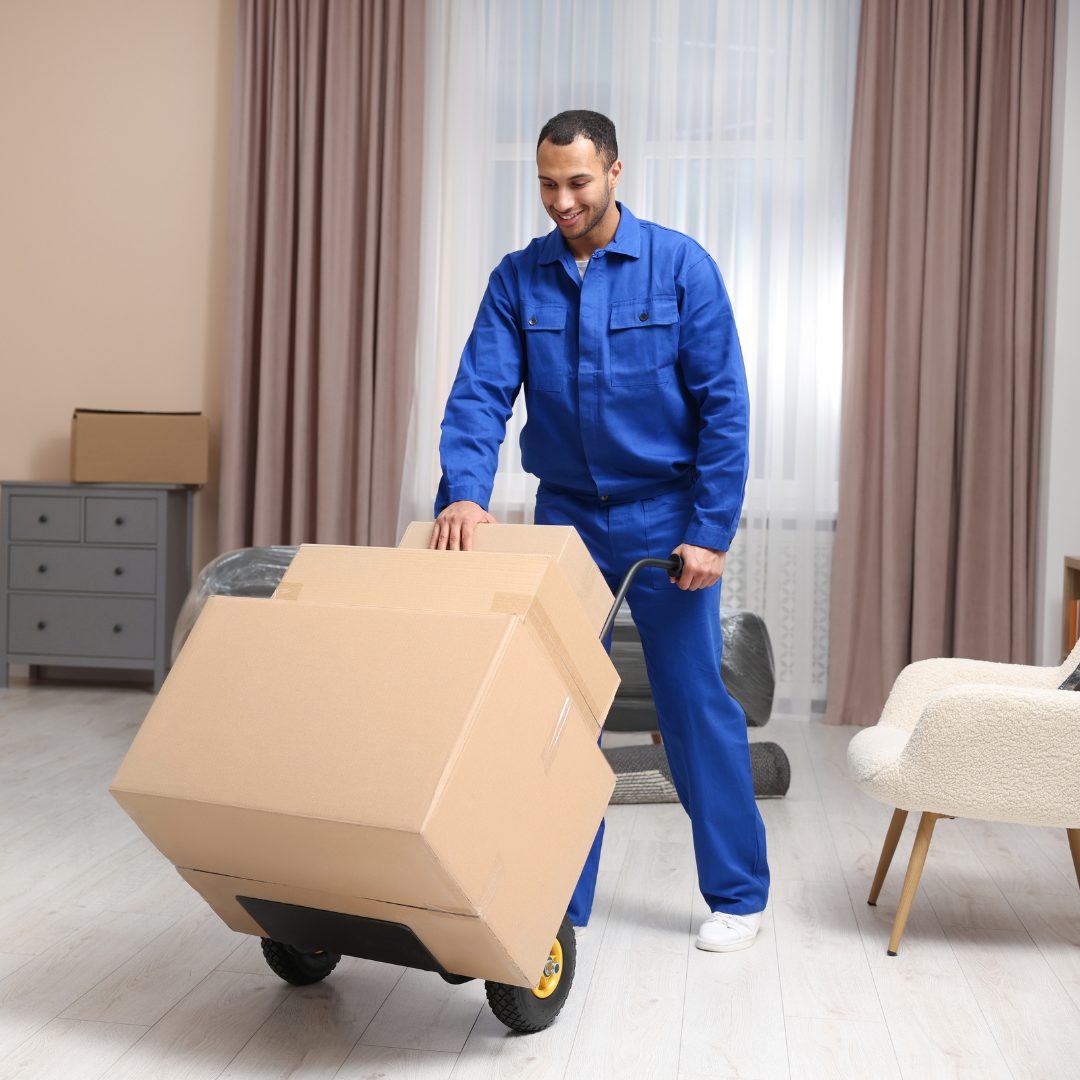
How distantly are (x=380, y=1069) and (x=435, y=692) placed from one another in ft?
1.79

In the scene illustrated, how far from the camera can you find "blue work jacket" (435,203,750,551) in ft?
5.40

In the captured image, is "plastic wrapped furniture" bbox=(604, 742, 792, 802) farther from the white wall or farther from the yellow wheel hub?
the white wall

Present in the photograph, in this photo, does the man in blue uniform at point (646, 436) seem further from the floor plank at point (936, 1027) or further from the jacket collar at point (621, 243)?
the floor plank at point (936, 1027)

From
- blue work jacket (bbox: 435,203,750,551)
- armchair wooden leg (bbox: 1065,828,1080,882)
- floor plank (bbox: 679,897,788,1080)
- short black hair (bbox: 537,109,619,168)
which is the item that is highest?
short black hair (bbox: 537,109,619,168)

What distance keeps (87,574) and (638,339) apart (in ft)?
9.12

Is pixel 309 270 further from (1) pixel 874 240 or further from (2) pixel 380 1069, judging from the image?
(2) pixel 380 1069

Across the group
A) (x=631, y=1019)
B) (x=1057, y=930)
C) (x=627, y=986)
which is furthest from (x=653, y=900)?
(x=1057, y=930)

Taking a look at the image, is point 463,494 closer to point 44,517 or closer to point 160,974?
point 160,974

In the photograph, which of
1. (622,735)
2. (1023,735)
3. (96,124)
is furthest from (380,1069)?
(96,124)

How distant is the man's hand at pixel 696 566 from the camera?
63.2 inches

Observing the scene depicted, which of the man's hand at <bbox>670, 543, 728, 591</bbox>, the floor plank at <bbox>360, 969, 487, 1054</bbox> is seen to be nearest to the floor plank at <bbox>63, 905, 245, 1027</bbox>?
the floor plank at <bbox>360, 969, 487, 1054</bbox>

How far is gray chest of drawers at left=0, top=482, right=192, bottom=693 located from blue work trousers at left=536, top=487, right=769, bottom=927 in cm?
241

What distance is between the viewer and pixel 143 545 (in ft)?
12.3

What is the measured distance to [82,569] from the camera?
377cm
